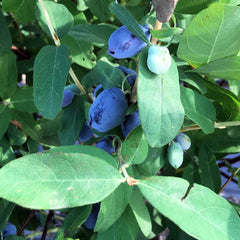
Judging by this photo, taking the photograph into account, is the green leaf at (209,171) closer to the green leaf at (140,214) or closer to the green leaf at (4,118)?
the green leaf at (140,214)

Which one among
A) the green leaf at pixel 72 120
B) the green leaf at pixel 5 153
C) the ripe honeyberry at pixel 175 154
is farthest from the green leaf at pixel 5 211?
the ripe honeyberry at pixel 175 154

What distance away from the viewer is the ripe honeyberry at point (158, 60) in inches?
17.3

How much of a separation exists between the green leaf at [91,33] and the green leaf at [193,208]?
1.03ft

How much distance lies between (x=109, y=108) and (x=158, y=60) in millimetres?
171

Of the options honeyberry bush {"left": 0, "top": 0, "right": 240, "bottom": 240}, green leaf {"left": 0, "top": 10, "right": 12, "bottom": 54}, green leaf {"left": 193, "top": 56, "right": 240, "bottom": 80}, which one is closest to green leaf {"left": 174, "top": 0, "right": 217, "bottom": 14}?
honeyberry bush {"left": 0, "top": 0, "right": 240, "bottom": 240}

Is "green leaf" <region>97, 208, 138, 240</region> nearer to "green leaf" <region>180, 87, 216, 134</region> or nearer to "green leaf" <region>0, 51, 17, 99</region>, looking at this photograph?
"green leaf" <region>180, 87, 216, 134</region>

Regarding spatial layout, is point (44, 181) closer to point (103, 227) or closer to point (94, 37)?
point (103, 227)

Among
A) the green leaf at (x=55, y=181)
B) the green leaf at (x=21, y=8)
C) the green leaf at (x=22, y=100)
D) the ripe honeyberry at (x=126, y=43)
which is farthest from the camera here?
the green leaf at (x=22, y=100)

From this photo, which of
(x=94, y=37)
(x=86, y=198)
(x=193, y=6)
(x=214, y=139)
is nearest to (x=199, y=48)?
(x=193, y=6)

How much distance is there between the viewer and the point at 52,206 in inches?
16.5

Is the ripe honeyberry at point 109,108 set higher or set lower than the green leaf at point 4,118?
higher

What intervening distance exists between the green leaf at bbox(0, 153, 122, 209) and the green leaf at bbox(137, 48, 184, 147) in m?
0.09

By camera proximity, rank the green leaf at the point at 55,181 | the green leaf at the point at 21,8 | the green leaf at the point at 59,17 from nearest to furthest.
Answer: the green leaf at the point at 55,181, the green leaf at the point at 59,17, the green leaf at the point at 21,8

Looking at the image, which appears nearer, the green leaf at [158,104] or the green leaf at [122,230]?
the green leaf at [158,104]
